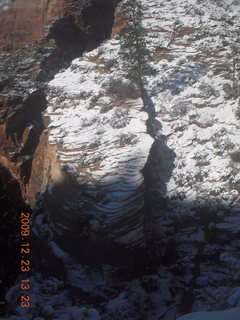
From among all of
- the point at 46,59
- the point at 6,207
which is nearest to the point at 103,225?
the point at 6,207

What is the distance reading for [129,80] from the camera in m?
14.4

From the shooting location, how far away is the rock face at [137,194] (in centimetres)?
906

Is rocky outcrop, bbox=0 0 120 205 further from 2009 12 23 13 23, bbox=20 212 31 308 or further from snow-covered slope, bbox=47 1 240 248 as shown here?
2009 12 23 13 23, bbox=20 212 31 308

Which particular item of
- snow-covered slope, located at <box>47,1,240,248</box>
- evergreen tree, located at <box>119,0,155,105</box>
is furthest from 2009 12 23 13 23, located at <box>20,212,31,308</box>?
evergreen tree, located at <box>119,0,155,105</box>

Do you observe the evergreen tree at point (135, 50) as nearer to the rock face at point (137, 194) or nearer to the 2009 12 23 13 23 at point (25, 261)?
the rock face at point (137, 194)

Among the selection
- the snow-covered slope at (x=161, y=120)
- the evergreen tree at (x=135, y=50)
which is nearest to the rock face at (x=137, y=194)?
the snow-covered slope at (x=161, y=120)

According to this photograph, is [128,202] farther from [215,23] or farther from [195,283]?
[215,23]

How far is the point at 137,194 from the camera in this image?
10.0 meters

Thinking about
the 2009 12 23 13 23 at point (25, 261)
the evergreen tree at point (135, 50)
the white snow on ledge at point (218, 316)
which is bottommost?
the 2009 12 23 13 23 at point (25, 261)

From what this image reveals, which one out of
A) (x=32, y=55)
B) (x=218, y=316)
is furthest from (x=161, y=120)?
(x=218, y=316)

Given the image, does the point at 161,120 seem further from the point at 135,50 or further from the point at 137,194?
the point at 137,194

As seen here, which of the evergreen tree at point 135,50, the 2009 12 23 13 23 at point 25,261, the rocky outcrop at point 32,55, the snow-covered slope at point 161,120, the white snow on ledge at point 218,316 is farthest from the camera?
the evergreen tree at point 135,50

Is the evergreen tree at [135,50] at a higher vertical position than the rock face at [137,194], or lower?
higher

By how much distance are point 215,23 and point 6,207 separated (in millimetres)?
15515
